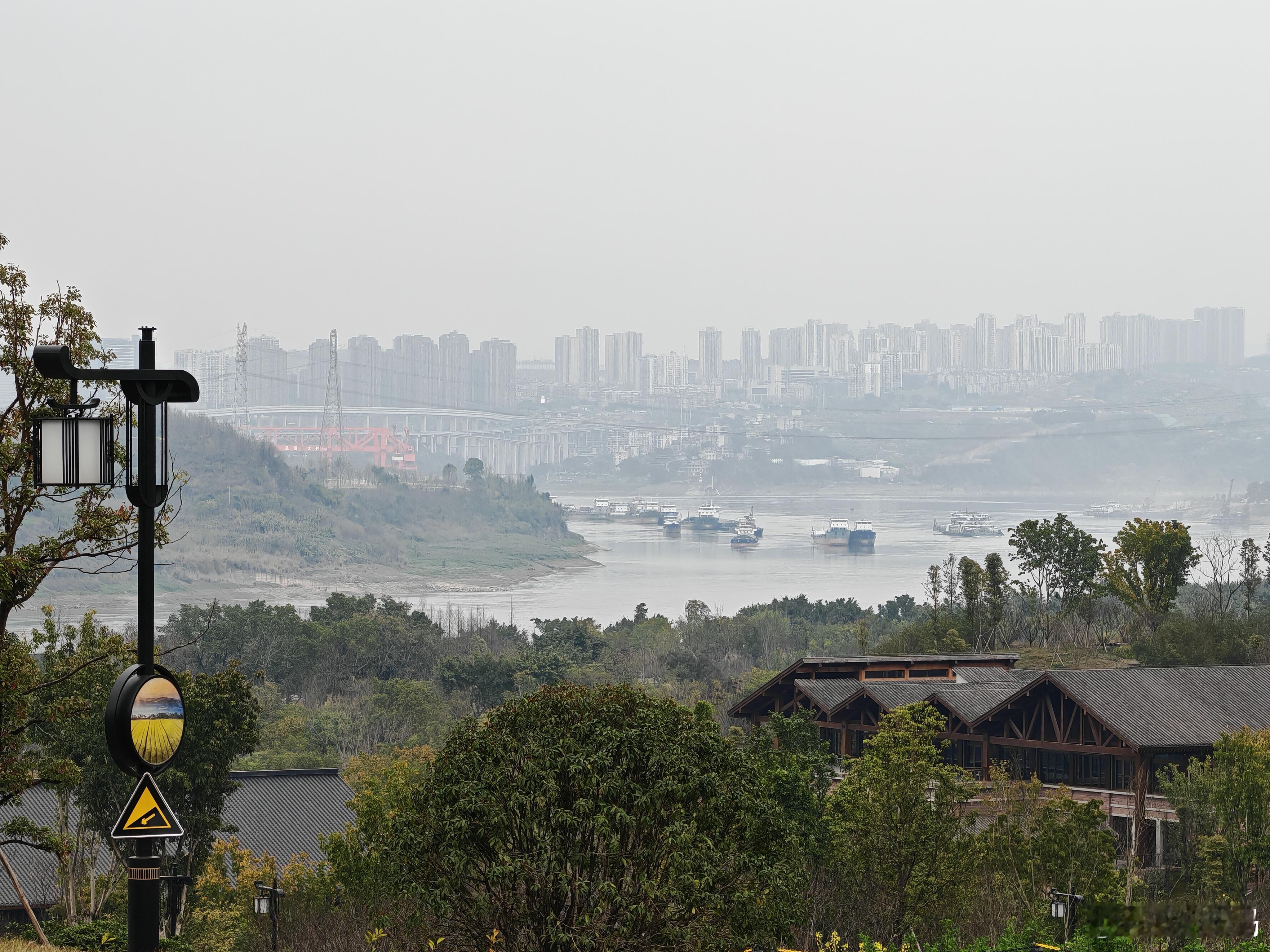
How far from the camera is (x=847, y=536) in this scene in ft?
620

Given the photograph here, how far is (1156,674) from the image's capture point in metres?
28.9

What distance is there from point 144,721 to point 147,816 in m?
0.41

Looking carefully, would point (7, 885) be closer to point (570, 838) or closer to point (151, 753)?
point (570, 838)

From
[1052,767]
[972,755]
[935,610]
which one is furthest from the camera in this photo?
[935,610]

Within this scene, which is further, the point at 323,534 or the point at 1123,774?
the point at 323,534

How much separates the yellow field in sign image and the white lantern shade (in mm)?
1172

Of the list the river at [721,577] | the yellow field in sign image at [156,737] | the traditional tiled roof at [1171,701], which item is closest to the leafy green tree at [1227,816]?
the traditional tiled roof at [1171,701]

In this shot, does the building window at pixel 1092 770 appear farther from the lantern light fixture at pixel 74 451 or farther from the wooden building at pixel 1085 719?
the lantern light fixture at pixel 74 451

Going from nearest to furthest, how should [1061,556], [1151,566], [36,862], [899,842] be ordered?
[899,842]
[36,862]
[1151,566]
[1061,556]

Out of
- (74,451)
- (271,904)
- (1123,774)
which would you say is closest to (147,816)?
(74,451)

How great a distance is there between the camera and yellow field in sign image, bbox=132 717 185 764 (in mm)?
6379

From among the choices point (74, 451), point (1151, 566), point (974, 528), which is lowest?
point (974, 528)

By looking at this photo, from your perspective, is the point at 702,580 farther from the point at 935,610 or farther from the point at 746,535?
the point at 935,610

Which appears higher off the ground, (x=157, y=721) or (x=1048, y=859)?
(x=157, y=721)
